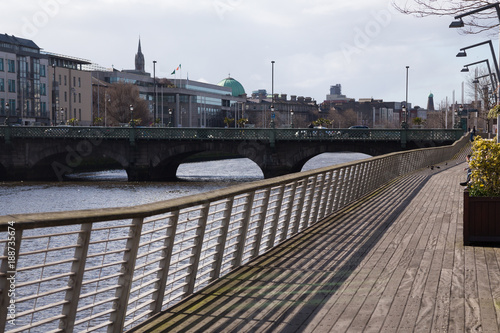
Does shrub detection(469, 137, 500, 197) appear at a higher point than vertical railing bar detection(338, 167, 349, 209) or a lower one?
higher

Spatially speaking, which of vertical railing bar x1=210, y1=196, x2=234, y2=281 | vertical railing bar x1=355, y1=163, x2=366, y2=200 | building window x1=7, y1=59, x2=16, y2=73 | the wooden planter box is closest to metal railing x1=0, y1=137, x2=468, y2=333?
vertical railing bar x1=210, y1=196, x2=234, y2=281

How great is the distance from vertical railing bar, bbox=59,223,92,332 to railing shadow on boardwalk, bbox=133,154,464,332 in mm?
1300

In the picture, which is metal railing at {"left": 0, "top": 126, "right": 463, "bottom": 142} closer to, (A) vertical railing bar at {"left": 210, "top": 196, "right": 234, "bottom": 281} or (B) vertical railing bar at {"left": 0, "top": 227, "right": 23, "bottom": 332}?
(A) vertical railing bar at {"left": 210, "top": 196, "right": 234, "bottom": 281}

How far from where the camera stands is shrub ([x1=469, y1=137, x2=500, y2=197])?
1271 cm

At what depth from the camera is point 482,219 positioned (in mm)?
12539

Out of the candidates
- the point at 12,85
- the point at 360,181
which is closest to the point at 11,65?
the point at 12,85

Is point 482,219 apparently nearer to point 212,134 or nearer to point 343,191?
point 343,191

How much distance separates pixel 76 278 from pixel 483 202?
8.44 metres

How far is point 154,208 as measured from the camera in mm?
6910

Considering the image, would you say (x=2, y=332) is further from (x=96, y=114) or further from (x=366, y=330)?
(x=96, y=114)

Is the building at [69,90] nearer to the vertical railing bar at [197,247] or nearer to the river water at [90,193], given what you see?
the river water at [90,193]

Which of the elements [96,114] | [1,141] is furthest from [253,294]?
[96,114]

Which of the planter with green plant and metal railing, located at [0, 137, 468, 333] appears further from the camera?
the planter with green plant

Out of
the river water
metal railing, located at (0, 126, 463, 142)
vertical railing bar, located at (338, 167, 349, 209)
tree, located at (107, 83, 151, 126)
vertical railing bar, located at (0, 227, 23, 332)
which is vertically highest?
tree, located at (107, 83, 151, 126)
